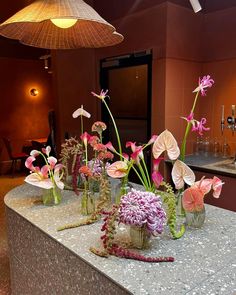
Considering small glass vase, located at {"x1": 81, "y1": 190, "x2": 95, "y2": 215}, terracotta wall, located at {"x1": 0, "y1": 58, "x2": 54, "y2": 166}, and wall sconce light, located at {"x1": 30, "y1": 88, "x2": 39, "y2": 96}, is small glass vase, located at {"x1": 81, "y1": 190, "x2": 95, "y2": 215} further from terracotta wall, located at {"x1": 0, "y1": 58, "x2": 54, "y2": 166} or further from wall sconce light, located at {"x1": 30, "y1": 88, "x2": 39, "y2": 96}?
wall sconce light, located at {"x1": 30, "y1": 88, "x2": 39, "y2": 96}

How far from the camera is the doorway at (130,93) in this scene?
10.2 feet

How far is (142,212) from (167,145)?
37 centimetres

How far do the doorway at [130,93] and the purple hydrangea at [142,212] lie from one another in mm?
2012

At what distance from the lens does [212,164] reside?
2.74m


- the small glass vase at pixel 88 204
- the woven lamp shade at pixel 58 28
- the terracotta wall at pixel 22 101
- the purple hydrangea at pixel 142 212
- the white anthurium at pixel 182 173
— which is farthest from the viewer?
the terracotta wall at pixel 22 101

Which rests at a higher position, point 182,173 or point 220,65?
point 220,65

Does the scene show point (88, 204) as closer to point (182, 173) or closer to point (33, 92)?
point (182, 173)

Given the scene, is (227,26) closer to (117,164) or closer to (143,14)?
(143,14)

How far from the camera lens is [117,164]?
139cm

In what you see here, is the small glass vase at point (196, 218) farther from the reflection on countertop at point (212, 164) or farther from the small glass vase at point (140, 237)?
the reflection on countertop at point (212, 164)

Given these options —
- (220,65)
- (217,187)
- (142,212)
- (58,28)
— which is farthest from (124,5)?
(142,212)

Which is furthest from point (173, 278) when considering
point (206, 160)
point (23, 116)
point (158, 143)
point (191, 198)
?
point (23, 116)

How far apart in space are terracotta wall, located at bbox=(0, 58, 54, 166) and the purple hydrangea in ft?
20.0

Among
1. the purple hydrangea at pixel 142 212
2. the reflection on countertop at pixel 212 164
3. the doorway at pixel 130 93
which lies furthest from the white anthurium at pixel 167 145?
the doorway at pixel 130 93
